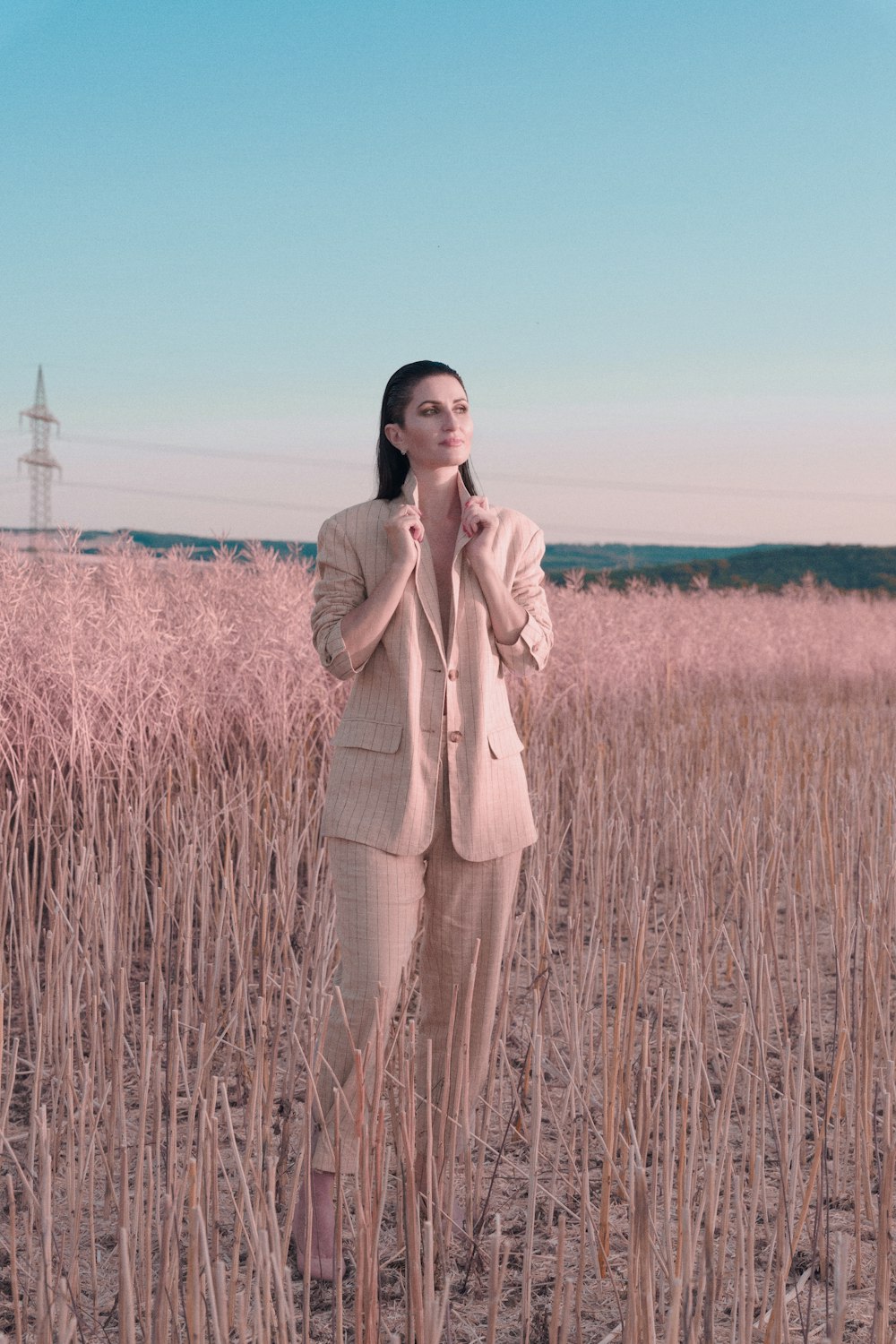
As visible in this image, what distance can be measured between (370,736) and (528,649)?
0.92ft

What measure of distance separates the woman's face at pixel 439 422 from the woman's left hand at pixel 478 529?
0.27 feet

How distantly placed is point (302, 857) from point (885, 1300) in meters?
2.40

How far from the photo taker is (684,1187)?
132 centimetres

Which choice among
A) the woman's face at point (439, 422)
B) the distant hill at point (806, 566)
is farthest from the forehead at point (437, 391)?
the distant hill at point (806, 566)

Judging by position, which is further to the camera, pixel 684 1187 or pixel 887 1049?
pixel 887 1049

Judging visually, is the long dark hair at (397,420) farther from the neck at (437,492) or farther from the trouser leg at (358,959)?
the trouser leg at (358,959)

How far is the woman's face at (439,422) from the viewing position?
1.68 meters

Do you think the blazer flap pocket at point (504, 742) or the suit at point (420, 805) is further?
the blazer flap pocket at point (504, 742)

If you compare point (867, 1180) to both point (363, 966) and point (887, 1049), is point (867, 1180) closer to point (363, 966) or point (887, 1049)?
point (887, 1049)

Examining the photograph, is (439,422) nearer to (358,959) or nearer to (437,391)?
(437,391)

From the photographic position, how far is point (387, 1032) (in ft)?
5.01

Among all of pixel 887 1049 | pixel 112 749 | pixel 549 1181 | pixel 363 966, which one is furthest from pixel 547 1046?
pixel 112 749

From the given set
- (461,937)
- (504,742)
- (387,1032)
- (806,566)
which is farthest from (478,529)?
(806,566)

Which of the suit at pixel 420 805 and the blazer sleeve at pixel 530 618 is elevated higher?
the blazer sleeve at pixel 530 618
